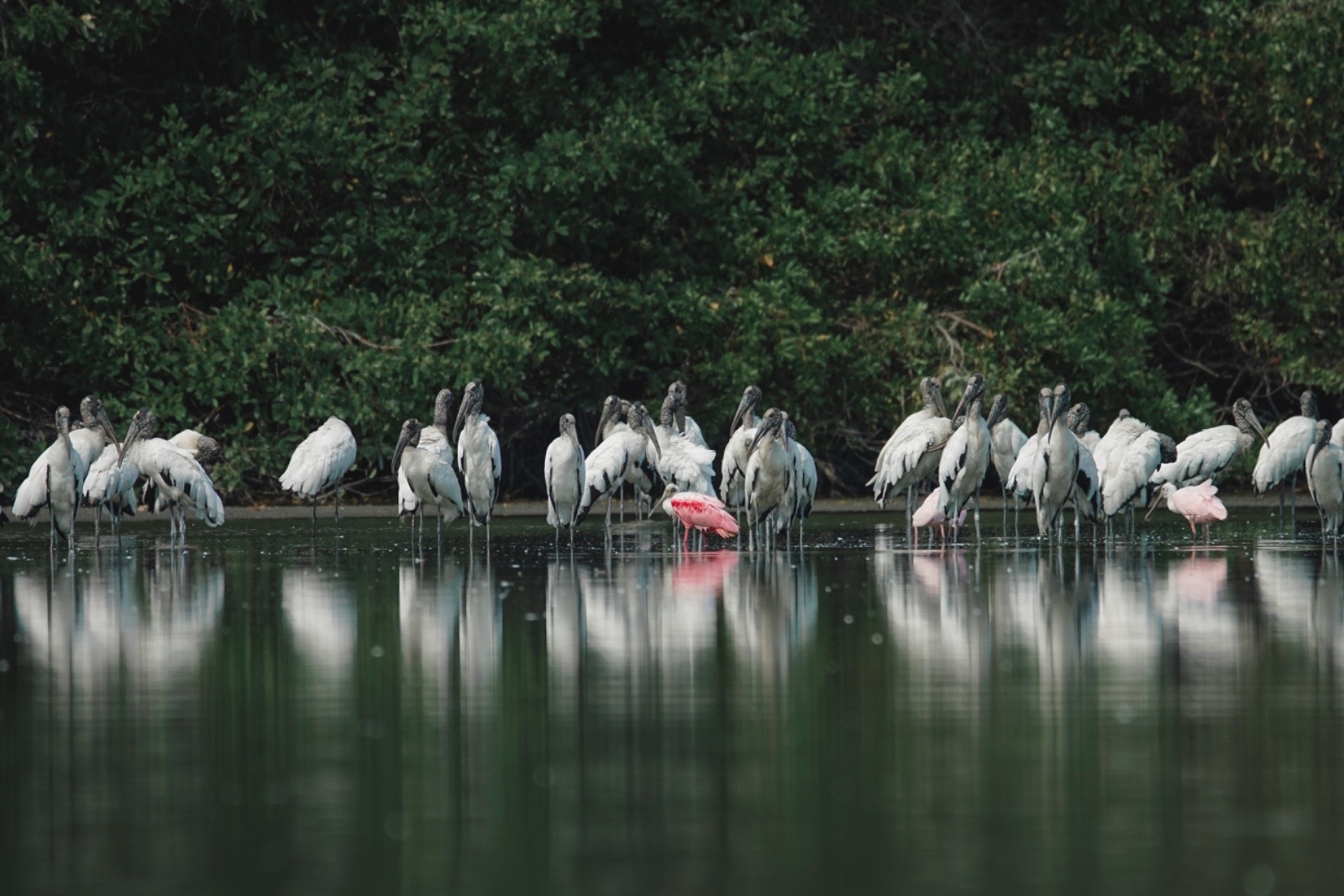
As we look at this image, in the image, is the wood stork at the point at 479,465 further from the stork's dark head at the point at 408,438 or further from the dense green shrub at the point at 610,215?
the dense green shrub at the point at 610,215

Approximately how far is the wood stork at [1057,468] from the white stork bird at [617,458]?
3.40 meters

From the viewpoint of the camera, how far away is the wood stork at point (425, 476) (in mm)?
20500

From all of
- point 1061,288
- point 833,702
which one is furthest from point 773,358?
point 833,702

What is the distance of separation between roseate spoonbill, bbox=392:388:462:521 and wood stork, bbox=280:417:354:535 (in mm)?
518

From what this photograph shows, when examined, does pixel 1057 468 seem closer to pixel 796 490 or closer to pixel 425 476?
pixel 796 490

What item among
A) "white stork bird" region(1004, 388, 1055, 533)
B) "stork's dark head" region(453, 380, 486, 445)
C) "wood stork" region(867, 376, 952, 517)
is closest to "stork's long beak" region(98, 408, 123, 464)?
"stork's dark head" region(453, 380, 486, 445)

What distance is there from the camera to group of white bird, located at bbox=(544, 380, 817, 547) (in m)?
18.9

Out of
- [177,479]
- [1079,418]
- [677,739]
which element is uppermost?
[1079,418]

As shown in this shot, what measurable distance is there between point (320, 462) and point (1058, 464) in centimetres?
664

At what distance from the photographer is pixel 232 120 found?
26.4 meters

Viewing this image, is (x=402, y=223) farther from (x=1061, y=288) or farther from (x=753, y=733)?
(x=753, y=733)

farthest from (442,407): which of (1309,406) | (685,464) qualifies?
(1309,406)

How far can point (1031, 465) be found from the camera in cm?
2014

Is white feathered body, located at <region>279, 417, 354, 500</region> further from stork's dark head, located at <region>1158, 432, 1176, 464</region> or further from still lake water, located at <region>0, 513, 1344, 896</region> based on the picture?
stork's dark head, located at <region>1158, 432, 1176, 464</region>
